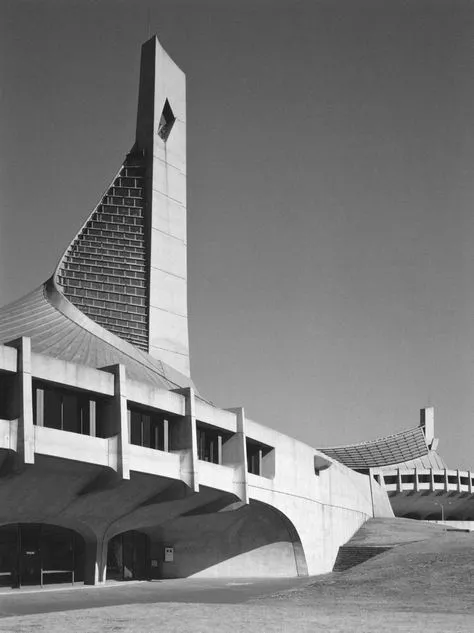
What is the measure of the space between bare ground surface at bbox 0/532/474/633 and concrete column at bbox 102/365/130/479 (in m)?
3.91

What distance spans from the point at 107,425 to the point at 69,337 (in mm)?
11311

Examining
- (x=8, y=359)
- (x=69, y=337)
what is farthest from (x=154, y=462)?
(x=69, y=337)

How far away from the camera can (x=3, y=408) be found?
85.0 ft

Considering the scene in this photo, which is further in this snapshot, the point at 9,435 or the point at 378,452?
the point at 378,452

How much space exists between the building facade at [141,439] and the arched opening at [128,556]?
2.8 inches

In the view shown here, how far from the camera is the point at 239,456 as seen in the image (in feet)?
115

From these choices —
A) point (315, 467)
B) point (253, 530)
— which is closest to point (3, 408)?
point (253, 530)

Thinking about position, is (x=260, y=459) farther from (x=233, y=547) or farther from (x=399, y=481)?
(x=399, y=481)

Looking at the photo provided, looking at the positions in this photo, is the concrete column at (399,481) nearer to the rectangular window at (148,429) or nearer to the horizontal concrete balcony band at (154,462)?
the rectangular window at (148,429)

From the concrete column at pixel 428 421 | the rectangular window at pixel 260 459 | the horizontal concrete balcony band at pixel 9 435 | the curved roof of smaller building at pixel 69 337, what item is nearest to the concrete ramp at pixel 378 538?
the rectangular window at pixel 260 459

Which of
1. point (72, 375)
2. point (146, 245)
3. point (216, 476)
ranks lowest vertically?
point (216, 476)

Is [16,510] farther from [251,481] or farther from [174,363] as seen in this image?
[174,363]

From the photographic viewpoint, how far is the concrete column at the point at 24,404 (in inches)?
981

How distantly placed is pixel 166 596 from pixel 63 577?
6.49 meters
